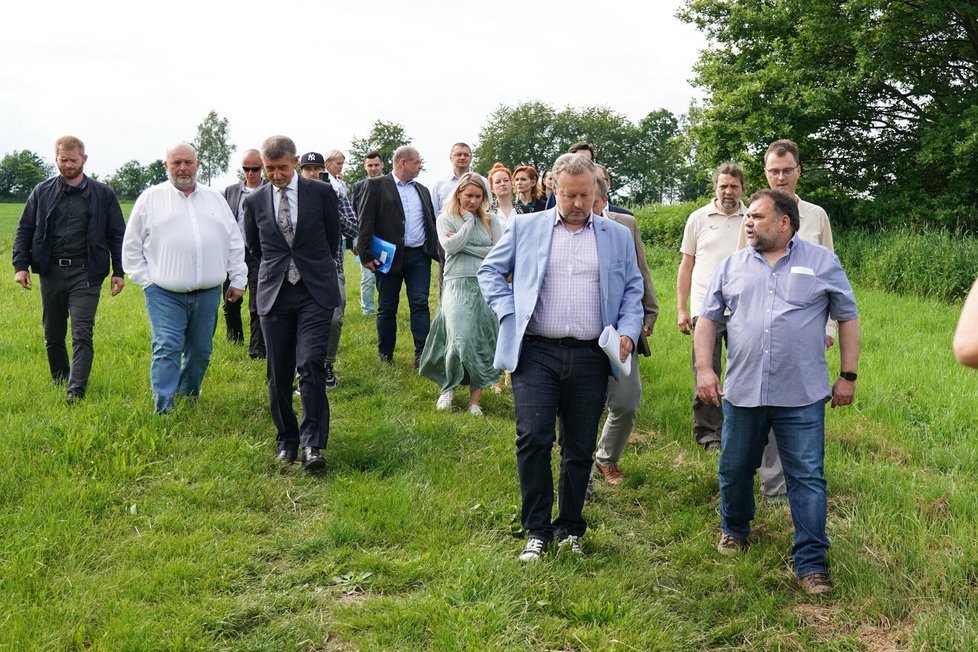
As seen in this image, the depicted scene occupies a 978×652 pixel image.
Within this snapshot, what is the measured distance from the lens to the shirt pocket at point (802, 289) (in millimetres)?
4480

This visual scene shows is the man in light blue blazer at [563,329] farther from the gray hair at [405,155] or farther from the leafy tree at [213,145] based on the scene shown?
the leafy tree at [213,145]

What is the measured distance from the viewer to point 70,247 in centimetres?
741

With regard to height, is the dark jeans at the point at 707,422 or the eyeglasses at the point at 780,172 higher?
the eyeglasses at the point at 780,172

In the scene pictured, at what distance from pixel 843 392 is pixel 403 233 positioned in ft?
18.4

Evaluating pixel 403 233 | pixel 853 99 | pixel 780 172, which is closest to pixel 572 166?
pixel 780 172

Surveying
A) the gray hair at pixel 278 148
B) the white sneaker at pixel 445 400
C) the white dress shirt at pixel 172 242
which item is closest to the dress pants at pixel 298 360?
the gray hair at pixel 278 148

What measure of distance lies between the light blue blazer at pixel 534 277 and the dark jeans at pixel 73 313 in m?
4.17

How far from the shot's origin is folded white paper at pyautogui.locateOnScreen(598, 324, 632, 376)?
15.0 ft

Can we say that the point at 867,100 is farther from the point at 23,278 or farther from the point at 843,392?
the point at 23,278

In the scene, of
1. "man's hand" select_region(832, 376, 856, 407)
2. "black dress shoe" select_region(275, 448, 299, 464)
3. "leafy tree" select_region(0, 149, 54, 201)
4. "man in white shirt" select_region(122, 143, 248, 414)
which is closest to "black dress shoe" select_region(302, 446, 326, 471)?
"black dress shoe" select_region(275, 448, 299, 464)

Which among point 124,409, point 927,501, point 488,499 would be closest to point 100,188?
point 124,409

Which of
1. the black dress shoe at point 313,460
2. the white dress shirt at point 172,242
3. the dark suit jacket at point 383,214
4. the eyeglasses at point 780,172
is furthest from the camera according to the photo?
the dark suit jacket at point 383,214

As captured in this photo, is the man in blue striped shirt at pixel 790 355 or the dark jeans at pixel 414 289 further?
the dark jeans at pixel 414 289

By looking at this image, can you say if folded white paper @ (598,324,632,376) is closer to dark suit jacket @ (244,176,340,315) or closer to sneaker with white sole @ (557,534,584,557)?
sneaker with white sole @ (557,534,584,557)
